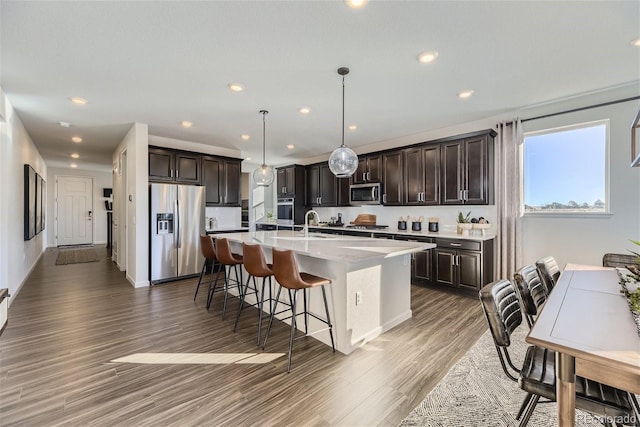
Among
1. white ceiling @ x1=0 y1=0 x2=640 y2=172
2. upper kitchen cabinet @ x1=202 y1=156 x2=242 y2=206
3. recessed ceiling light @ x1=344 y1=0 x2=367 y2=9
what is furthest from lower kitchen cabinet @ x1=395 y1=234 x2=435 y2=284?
upper kitchen cabinet @ x1=202 y1=156 x2=242 y2=206

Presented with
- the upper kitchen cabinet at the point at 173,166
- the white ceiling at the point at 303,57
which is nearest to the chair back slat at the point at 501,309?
the white ceiling at the point at 303,57

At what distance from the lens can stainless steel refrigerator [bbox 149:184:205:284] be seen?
4.75 meters

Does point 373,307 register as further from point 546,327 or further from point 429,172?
point 429,172

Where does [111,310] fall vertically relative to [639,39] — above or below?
below

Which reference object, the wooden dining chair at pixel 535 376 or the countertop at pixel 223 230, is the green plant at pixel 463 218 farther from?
the countertop at pixel 223 230

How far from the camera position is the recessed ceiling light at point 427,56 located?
8.20 ft

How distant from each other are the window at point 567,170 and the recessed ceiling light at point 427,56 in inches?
95.1

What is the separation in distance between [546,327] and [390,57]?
238 cm

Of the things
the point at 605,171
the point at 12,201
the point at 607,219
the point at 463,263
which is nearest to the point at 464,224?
the point at 463,263

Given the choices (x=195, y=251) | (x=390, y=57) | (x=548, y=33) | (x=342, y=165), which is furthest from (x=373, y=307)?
(x=195, y=251)

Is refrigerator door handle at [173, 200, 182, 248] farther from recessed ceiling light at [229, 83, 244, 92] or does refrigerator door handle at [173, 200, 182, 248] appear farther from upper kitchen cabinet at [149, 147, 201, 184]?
recessed ceiling light at [229, 83, 244, 92]

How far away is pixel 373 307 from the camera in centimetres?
281

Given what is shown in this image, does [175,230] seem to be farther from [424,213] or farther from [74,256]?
[74,256]

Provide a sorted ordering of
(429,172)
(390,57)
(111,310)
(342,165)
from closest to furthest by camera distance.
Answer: (390,57) → (342,165) → (111,310) → (429,172)
